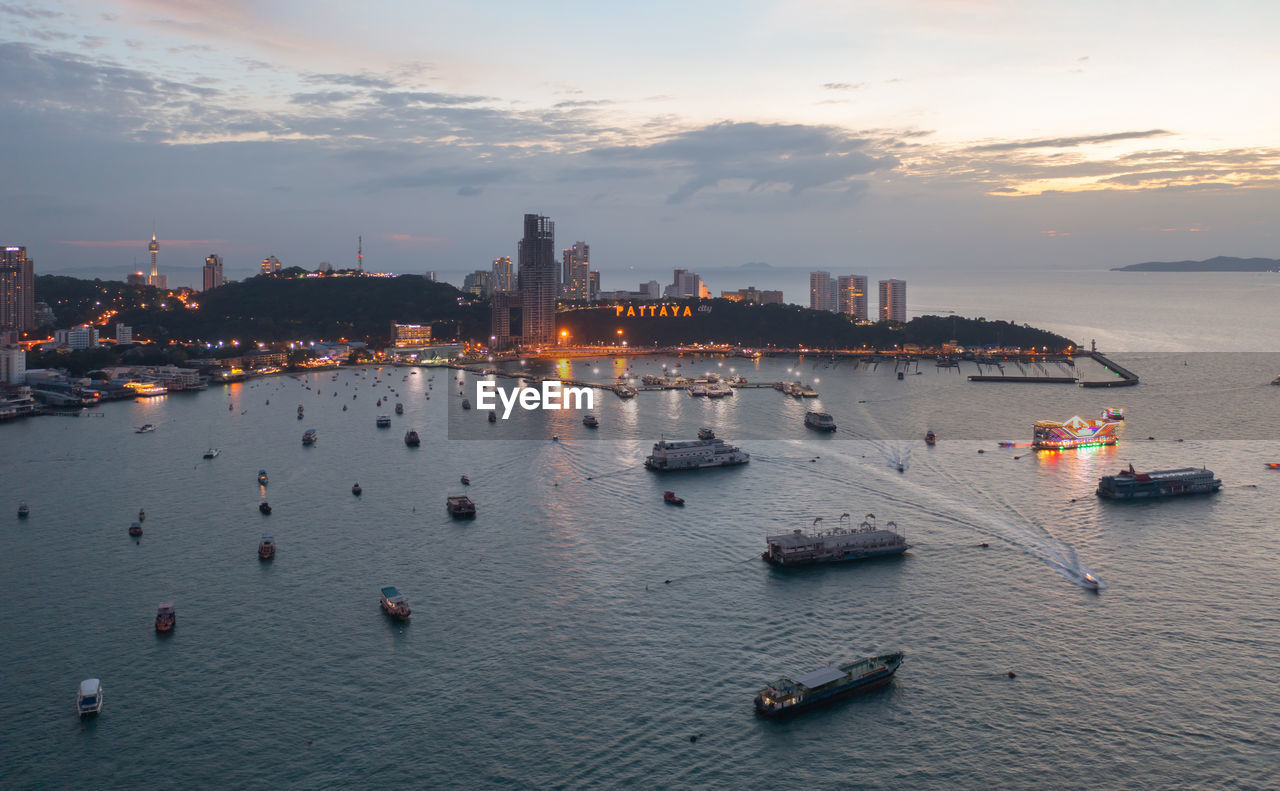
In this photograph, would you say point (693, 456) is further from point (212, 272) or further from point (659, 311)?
point (212, 272)

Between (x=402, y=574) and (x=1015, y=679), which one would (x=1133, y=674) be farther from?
(x=402, y=574)

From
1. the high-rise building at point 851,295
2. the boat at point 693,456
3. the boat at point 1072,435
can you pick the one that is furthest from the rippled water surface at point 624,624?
the high-rise building at point 851,295

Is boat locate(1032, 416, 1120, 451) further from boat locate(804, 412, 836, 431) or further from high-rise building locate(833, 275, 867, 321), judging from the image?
high-rise building locate(833, 275, 867, 321)

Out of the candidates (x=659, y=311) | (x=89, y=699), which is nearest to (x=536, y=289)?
(x=659, y=311)

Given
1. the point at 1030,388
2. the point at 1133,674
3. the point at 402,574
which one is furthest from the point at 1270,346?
the point at 402,574

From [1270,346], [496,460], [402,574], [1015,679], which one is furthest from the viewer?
[1270,346]

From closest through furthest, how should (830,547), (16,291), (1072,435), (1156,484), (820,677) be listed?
(820,677)
(830,547)
(1156,484)
(1072,435)
(16,291)
